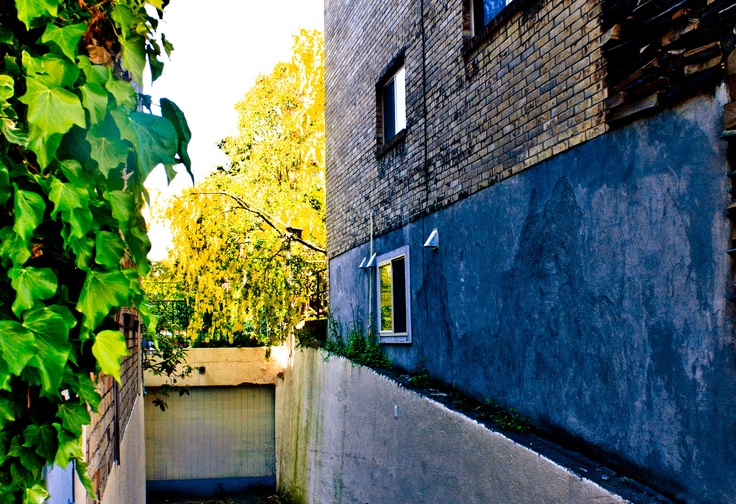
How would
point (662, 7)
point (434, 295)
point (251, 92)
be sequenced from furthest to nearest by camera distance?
point (251, 92) < point (434, 295) < point (662, 7)

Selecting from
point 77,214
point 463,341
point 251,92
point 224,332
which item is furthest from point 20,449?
point 251,92

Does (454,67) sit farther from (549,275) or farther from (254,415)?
(254,415)

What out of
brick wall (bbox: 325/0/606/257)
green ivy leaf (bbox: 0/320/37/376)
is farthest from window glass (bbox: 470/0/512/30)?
green ivy leaf (bbox: 0/320/37/376)

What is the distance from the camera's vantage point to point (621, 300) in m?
5.23

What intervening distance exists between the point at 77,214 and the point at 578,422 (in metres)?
4.32

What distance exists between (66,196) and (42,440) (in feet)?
2.76

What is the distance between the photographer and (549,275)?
20.4 feet

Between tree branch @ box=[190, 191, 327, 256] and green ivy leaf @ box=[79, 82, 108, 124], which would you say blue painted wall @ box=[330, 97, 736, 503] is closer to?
green ivy leaf @ box=[79, 82, 108, 124]

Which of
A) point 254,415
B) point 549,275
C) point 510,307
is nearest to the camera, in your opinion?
point 549,275

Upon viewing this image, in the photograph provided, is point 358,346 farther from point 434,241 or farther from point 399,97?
point 399,97

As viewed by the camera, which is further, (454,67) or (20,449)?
(454,67)

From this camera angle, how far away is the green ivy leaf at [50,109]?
2.40m

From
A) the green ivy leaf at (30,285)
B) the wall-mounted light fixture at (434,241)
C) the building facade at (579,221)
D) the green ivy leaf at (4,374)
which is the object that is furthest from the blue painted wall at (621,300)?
the green ivy leaf at (4,374)

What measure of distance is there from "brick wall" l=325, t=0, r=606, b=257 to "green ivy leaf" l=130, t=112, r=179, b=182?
3600mm
